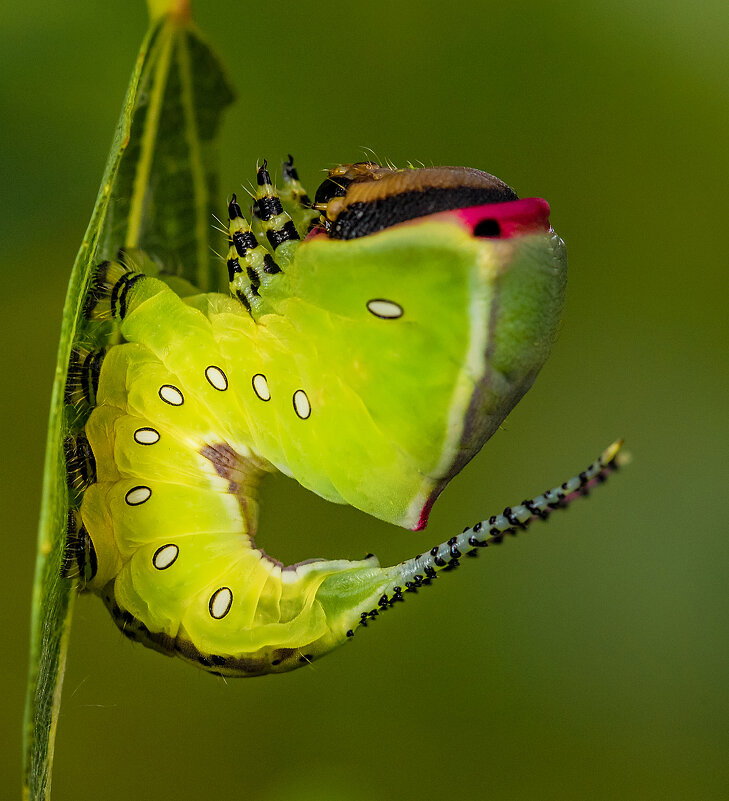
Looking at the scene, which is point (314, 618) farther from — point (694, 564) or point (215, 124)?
point (694, 564)

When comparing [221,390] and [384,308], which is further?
[221,390]

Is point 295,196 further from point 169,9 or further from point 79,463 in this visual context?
point 79,463

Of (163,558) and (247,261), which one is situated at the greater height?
(247,261)

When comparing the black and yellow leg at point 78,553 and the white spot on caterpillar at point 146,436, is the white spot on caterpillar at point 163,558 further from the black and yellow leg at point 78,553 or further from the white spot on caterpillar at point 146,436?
the white spot on caterpillar at point 146,436

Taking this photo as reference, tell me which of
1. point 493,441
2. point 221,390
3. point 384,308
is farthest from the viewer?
point 493,441

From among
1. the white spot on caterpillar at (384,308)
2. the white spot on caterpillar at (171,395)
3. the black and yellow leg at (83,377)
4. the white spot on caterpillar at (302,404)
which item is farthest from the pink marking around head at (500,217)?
the black and yellow leg at (83,377)

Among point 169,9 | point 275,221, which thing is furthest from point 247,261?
point 169,9

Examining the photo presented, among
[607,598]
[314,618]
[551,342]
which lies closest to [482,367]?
[551,342]

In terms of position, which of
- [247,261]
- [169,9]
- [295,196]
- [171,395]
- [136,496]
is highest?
[169,9]

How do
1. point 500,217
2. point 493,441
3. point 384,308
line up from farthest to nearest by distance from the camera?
point 493,441
point 384,308
point 500,217
